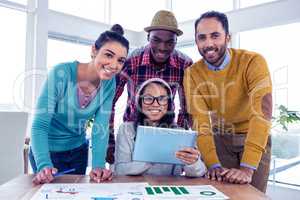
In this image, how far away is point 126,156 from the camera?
141 centimetres

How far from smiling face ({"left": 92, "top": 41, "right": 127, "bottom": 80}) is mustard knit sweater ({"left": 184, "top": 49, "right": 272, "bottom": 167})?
16.1 inches

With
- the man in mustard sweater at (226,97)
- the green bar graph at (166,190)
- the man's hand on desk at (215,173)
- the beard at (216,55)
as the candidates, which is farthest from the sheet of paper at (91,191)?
the beard at (216,55)

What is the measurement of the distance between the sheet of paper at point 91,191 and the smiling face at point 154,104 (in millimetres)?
521

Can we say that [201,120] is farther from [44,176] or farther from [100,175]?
[44,176]

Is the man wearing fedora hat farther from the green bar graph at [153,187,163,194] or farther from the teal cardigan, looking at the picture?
the green bar graph at [153,187,163,194]

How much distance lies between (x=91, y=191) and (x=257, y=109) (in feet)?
2.78

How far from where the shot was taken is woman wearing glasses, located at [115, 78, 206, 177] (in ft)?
4.13

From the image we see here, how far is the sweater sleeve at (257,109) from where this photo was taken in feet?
4.30

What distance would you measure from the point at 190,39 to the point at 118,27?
2561mm

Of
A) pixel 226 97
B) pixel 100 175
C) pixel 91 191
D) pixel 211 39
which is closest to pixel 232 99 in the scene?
pixel 226 97

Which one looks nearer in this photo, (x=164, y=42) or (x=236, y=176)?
(x=236, y=176)

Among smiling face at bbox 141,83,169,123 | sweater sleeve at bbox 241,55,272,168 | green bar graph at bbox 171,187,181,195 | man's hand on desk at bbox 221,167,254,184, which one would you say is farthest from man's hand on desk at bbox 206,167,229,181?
smiling face at bbox 141,83,169,123

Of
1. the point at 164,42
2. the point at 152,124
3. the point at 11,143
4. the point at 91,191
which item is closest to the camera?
the point at 91,191

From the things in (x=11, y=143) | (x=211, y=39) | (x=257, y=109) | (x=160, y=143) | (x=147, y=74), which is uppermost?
(x=211, y=39)
